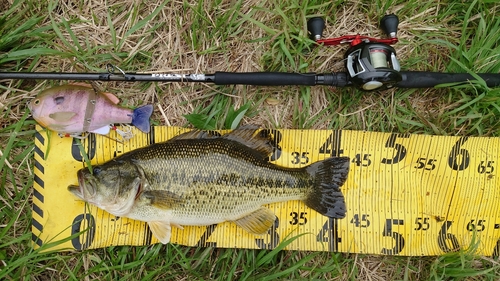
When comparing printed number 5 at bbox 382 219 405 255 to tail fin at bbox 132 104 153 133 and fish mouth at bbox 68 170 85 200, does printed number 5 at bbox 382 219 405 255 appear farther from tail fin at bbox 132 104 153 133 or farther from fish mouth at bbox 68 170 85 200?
fish mouth at bbox 68 170 85 200

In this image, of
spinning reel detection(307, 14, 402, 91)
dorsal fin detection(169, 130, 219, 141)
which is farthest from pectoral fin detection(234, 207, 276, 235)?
spinning reel detection(307, 14, 402, 91)

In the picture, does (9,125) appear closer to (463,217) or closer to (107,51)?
(107,51)

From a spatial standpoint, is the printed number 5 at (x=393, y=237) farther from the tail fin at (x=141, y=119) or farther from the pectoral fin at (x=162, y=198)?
the tail fin at (x=141, y=119)

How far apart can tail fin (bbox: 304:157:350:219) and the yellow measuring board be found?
0.12 meters

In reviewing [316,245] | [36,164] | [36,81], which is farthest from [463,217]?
[36,81]

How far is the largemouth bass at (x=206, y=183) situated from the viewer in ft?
10.2

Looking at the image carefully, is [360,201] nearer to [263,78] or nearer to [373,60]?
[373,60]

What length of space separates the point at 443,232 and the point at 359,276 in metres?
0.88

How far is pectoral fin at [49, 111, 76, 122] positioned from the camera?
3286mm

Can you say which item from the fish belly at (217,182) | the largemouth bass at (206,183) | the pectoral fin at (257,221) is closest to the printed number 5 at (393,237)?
the largemouth bass at (206,183)

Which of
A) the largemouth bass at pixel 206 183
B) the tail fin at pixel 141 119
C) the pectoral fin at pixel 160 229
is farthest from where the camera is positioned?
the tail fin at pixel 141 119

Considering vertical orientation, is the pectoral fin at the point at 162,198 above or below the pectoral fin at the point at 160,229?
above

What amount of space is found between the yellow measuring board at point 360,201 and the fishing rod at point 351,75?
492 mm

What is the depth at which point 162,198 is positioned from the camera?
3127mm
